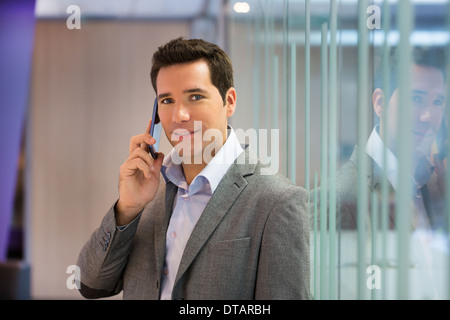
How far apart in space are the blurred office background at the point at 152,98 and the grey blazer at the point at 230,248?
0.11 metres

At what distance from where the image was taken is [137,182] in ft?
3.45

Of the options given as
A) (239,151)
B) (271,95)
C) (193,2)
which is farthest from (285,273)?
(193,2)

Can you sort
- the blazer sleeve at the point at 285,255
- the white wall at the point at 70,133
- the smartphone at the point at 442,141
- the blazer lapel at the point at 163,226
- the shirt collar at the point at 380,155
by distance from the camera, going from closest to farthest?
the smartphone at the point at 442,141 → the shirt collar at the point at 380,155 → the blazer sleeve at the point at 285,255 → the blazer lapel at the point at 163,226 → the white wall at the point at 70,133

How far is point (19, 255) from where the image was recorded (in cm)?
476

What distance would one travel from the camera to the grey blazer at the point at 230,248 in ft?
3.04

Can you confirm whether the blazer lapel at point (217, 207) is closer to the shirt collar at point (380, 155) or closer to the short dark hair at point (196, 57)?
the short dark hair at point (196, 57)

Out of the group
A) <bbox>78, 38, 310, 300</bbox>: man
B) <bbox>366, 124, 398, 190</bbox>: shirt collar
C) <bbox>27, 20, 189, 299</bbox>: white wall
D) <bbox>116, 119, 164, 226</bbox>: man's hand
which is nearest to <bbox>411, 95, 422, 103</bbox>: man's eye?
<bbox>366, 124, 398, 190</bbox>: shirt collar

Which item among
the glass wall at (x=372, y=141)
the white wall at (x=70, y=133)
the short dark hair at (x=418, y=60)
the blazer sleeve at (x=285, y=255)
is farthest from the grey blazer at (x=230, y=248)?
the white wall at (x=70, y=133)

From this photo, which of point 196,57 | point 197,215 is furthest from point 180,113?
point 197,215

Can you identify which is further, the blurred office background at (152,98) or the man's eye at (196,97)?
the man's eye at (196,97)

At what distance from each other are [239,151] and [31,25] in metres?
3.56

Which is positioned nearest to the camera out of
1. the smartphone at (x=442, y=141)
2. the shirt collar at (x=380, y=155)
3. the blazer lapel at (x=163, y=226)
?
the smartphone at (x=442, y=141)

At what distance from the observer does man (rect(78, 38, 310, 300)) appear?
0.94m
